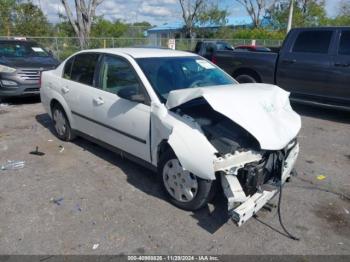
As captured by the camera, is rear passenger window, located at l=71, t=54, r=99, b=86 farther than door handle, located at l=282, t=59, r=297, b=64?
No

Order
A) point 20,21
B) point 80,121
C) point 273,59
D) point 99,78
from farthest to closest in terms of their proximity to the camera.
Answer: point 20,21
point 273,59
point 80,121
point 99,78

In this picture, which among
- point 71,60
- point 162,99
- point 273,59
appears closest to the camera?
point 162,99

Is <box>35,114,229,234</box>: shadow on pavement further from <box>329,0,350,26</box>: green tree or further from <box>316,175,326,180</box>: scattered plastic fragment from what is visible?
<box>329,0,350,26</box>: green tree

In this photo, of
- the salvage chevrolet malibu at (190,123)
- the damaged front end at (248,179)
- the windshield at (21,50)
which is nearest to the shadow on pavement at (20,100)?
the windshield at (21,50)

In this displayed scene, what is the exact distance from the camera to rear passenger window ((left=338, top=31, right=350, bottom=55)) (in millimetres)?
6840

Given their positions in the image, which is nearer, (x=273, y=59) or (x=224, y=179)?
(x=224, y=179)

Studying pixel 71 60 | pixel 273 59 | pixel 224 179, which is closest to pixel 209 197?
pixel 224 179

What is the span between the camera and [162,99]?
12.2ft

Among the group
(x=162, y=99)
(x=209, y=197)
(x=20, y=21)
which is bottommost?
(x=209, y=197)

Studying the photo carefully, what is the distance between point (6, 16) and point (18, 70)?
15422mm

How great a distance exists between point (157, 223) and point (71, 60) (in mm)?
3316

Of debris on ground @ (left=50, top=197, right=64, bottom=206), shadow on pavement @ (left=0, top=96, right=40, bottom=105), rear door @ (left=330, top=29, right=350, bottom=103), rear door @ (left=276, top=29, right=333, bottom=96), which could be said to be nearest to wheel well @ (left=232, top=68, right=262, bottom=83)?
rear door @ (left=276, top=29, right=333, bottom=96)

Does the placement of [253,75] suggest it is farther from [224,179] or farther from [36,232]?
[36,232]

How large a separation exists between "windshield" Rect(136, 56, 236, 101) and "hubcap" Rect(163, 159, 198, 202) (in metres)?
0.80
